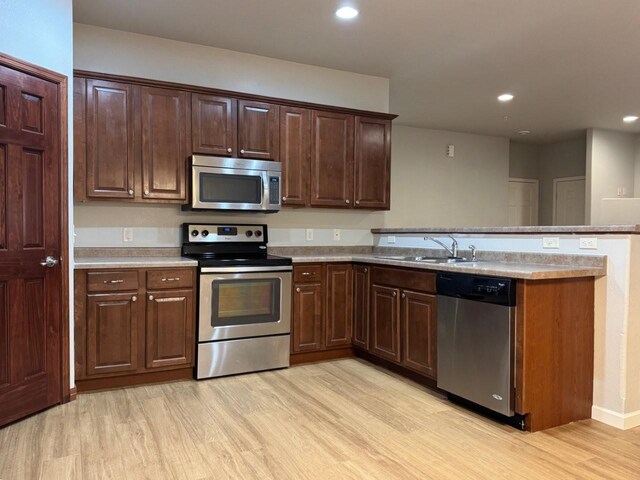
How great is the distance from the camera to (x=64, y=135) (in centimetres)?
294

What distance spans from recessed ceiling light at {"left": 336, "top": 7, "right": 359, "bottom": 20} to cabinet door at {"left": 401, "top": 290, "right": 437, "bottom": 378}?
1974 millimetres

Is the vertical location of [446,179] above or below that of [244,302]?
above

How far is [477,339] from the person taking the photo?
9.24 ft

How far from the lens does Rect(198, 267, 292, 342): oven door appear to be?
347cm

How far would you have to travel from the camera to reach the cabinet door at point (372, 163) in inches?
174

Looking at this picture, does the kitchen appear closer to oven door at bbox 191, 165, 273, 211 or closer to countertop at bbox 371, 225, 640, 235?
countertop at bbox 371, 225, 640, 235

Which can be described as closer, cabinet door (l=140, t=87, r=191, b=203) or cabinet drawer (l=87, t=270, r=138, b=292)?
cabinet drawer (l=87, t=270, r=138, b=292)

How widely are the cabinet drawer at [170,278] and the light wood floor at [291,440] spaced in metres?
0.71

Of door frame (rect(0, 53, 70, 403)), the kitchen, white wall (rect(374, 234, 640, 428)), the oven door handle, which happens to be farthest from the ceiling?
the oven door handle

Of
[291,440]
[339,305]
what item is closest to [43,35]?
[291,440]

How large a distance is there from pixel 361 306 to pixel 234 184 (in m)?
1.44

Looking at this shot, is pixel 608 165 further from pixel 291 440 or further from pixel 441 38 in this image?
pixel 291 440

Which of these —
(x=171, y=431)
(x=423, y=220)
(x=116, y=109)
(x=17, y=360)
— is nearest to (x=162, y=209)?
(x=116, y=109)

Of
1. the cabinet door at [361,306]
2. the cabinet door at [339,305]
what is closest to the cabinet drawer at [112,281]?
the cabinet door at [339,305]
